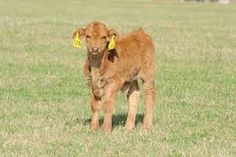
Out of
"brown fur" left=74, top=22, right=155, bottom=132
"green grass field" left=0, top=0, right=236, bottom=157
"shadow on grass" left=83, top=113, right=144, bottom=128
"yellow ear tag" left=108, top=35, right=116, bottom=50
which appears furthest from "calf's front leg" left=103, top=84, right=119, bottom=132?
"shadow on grass" left=83, top=113, right=144, bottom=128

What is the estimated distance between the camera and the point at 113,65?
9.79 meters

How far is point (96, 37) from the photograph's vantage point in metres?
9.42

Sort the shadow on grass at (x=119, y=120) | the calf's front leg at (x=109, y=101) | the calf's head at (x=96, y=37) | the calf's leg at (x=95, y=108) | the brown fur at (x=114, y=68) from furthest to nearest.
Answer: the shadow on grass at (x=119, y=120) → the calf's leg at (x=95, y=108) → the calf's front leg at (x=109, y=101) → the brown fur at (x=114, y=68) → the calf's head at (x=96, y=37)

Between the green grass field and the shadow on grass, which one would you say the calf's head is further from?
the shadow on grass

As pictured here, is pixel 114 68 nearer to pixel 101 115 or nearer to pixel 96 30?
pixel 96 30

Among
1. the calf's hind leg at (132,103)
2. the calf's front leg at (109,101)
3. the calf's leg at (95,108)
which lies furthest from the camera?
the calf's hind leg at (132,103)

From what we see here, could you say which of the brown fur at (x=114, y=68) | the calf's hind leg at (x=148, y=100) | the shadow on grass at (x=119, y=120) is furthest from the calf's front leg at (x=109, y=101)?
the calf's hind leg at (x=148, y=100)

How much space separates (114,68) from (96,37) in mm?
615

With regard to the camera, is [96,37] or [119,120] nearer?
[96,37]

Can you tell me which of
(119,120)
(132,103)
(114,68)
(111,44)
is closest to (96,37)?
(111,44)

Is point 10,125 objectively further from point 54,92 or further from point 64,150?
point 54,92

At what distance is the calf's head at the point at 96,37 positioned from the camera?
30.8ft

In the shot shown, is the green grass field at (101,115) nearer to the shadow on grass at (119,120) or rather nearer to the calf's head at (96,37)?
the shadow on grass at (119,120)

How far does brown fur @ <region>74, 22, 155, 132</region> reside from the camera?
31.2ft
